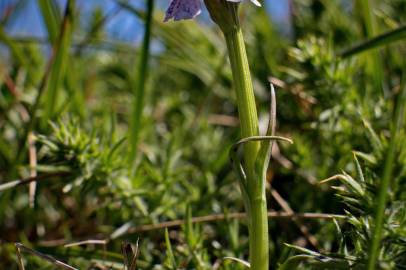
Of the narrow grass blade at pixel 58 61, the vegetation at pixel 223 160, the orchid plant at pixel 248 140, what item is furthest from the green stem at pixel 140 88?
the orchid plant at pixel 248 140

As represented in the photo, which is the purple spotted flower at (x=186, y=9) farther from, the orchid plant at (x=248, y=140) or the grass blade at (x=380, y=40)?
the grass blade at (x=380, y=40)

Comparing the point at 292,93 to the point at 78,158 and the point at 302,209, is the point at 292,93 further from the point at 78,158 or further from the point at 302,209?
the point at 78,158

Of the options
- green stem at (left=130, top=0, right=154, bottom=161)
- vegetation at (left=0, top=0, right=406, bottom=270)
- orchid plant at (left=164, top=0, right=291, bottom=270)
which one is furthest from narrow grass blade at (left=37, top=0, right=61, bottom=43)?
orchid plant at (left=164, top=0, right=291, bottom=270)

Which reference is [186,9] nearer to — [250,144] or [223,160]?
[250,144]

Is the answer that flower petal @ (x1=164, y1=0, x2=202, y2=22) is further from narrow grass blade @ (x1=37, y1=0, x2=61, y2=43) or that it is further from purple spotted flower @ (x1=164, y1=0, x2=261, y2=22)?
narrow grass blade @ (x1=37, y1=0, x2=61, y2=43)

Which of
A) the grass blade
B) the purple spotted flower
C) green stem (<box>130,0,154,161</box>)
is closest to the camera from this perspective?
the purple spotted flower

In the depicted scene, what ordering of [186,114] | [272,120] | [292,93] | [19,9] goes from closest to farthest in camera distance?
[272,120]
[292,93]
[186,114]
[19,9]

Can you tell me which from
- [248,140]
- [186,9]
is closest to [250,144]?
[248,140]

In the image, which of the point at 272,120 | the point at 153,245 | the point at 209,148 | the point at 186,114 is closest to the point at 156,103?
the point at 186,114
